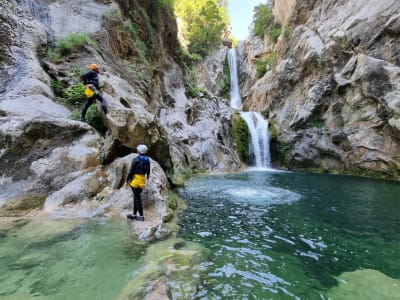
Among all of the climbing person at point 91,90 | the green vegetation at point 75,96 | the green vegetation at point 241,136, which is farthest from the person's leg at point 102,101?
the green vegetation at point 241,136

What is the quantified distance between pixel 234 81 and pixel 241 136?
19820mm

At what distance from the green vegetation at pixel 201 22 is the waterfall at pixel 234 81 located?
13.0 feet

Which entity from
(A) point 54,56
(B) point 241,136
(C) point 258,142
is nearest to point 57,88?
(A) point 54,56

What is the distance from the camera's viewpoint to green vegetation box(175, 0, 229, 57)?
3862 centimetres

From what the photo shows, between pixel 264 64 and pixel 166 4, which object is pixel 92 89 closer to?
pixel 166 4

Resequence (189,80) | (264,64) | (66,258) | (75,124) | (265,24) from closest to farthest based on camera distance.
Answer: (66,258), (75,124), (189,80), (264,64), (265,24)

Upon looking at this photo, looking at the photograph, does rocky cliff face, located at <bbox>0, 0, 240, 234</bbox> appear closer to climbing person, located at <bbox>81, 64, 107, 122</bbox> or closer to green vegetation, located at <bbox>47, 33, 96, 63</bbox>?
green vegetation, located at <bbox>47, 33, 96, 63</bbox>

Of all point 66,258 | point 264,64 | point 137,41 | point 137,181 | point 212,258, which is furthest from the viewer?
point 264,64

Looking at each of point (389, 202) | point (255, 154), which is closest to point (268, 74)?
point (255, 154)

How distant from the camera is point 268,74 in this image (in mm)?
31797

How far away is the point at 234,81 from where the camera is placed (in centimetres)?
4109

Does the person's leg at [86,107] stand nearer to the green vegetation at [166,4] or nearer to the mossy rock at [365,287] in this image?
the mossy rock at [365,287]

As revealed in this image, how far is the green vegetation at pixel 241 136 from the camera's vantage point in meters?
23.1

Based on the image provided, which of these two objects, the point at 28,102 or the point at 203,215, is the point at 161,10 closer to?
the point at 28,102
